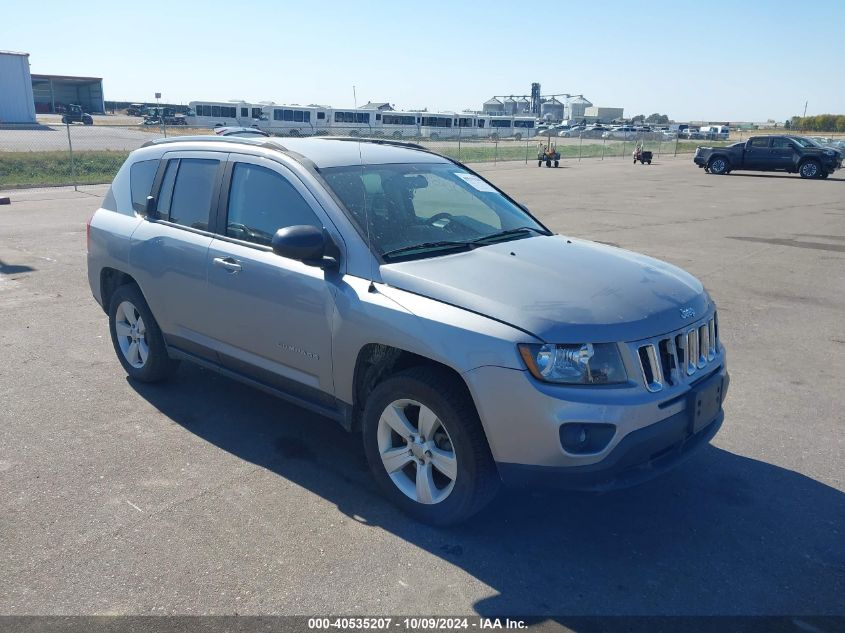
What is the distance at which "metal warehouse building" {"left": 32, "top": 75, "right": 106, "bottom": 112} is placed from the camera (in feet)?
247

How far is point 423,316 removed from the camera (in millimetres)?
3512

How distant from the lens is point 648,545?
3617 mm

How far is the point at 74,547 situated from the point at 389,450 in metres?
1.58

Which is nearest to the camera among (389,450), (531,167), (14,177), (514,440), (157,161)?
(514,440)

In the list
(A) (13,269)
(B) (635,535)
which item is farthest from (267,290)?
(A) (13,269)

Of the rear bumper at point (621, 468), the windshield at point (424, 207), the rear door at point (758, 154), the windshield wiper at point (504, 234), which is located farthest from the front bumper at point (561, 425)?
the rear door at point (758, 154)

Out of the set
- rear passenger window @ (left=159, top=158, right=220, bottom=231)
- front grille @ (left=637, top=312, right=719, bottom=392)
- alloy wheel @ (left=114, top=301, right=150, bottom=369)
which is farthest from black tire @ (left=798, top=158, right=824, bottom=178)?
alloy wheel @ (left=114, top=301, right=150, bottom=369)

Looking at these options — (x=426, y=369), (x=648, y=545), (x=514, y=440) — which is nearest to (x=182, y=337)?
(x=426, y=369)

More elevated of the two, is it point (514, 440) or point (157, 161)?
point (157, 161)

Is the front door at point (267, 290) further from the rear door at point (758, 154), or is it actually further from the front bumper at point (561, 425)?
the rear door at point (758, 154)

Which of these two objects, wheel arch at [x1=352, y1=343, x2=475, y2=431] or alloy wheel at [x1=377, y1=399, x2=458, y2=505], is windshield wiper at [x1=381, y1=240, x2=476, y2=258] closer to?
wheel arch at [x1=352, y1=343, x2=475, y2=431]

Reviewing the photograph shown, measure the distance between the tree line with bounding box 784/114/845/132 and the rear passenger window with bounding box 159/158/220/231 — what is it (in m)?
102

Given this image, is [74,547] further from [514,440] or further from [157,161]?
[157,161]

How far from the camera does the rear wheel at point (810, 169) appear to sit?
2998 centimetres
